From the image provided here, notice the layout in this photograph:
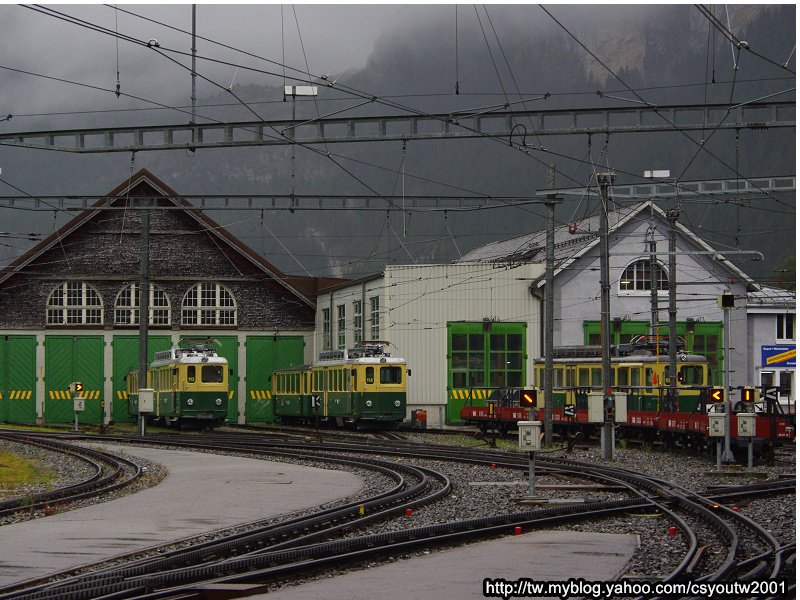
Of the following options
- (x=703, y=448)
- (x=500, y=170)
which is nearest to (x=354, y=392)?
(x=703, y=448)

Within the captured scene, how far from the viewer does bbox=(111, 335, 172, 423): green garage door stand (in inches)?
2346

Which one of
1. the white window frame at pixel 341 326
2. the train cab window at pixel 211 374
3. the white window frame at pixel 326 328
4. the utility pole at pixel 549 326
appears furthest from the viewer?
the white window frame at pixel 326 328

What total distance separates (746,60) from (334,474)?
10707cm

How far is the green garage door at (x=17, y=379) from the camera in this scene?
191 feet

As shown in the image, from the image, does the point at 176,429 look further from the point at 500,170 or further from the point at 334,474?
the point at 500,170

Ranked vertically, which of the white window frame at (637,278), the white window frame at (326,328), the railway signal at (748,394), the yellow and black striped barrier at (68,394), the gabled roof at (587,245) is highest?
the gabled roof at (587,245)

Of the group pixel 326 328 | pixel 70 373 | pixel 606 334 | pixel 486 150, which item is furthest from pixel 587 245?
pixel 486 150

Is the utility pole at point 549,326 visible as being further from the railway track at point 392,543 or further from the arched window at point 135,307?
the arched window at point 135,307

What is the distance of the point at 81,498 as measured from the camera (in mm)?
20812

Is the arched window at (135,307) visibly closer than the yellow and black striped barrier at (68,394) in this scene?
No

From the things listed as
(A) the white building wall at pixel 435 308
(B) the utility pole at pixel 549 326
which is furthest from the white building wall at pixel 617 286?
(B) the utility pole at pixel 549 326

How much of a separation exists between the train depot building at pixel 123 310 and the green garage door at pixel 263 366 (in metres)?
0.05

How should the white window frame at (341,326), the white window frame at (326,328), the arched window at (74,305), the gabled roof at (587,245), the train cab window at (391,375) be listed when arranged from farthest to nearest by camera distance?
1. the white window frame at (326,328)
2. the white window frame at (341,326)
3. the arched window at (74,305)
4. the gabled roof at (587,245)
5. the train cab window at (391,375)

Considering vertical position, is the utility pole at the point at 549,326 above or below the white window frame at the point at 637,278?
below
